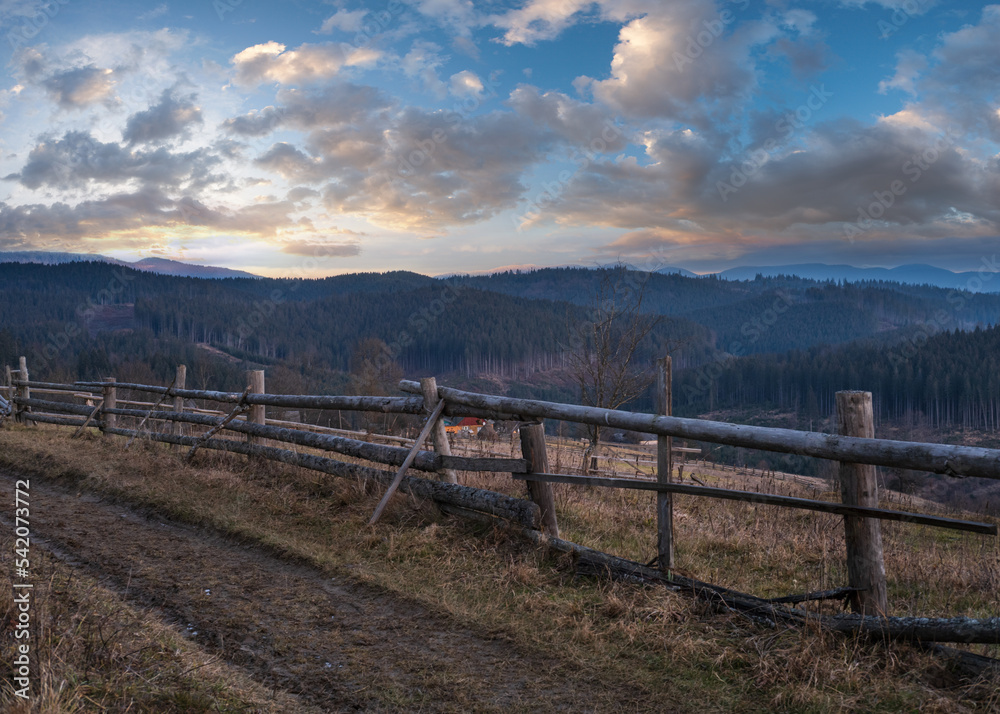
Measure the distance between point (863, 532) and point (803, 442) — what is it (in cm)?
62

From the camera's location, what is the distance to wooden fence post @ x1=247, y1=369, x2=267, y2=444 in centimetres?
841

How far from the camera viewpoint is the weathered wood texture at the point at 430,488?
200 inches

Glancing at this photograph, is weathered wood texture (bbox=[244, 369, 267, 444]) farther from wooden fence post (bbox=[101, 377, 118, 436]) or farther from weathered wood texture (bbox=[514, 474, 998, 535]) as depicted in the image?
weathered wood texture (bbox=[514, 474, 998, 535])

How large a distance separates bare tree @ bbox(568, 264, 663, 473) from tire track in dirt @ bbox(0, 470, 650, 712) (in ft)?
33.5

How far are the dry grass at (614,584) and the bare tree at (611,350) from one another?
7.04 metres

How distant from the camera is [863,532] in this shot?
3619mm

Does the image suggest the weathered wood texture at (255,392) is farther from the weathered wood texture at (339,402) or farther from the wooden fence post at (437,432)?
the wooden fence post at (437,432)

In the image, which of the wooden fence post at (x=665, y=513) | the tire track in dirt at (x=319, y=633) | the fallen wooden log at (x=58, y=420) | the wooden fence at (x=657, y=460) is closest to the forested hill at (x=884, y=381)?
the fallen wooden log at (x=58, y=420)

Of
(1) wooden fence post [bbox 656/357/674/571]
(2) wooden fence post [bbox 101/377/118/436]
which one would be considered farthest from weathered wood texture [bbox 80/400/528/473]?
(2) wooden fence post [bbox 101/377/118/436]

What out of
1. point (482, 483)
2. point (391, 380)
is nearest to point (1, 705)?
point (482, 483)

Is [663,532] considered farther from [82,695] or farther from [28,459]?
→ [28,459]

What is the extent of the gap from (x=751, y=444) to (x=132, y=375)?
312ft

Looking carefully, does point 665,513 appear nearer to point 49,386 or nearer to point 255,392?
point 255,392

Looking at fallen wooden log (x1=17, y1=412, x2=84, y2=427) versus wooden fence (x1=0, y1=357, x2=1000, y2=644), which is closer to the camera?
wooden fence (x1=0, y1=357, x2=1000, y2=644)
